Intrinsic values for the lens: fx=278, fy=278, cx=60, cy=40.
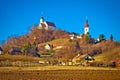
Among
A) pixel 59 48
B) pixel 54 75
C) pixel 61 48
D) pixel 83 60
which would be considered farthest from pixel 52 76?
pixel 59 48

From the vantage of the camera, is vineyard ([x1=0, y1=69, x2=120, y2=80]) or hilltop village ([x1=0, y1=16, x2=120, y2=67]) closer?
vineyard ([x1=0, y1=69, x2=120, y2=80])

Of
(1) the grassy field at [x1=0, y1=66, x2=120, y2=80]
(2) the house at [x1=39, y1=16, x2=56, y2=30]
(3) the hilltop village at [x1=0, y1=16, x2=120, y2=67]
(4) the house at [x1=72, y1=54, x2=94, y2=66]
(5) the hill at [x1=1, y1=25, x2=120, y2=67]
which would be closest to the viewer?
(1) the grassy field at [x1=0, y1=66, x2=120, y2=80]

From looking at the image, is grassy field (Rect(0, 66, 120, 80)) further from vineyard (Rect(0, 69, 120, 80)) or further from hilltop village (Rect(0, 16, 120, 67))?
hilltop village (Rect(0, 16, 120, 67))

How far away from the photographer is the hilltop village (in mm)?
82106

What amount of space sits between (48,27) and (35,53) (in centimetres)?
6197

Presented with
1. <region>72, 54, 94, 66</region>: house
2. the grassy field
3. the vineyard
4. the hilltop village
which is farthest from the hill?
the vineyard

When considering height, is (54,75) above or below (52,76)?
above

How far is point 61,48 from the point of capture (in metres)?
113

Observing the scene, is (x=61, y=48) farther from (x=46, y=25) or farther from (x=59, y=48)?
(x=46, y=25)

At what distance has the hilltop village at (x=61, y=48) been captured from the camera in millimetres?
82106

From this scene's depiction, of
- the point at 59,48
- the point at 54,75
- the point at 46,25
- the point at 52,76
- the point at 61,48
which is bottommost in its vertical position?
the point at 52,76

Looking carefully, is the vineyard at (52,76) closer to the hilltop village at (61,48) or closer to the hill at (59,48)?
the hilltop village at (61,48)

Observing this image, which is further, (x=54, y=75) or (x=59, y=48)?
(x=59, y=48)

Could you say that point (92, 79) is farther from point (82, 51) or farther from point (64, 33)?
point (64, 33)
